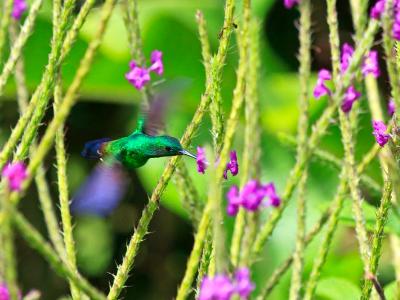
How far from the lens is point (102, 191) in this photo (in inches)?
54.4

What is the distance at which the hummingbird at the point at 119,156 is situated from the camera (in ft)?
4.40

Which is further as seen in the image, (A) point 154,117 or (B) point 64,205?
(A) point 154,117

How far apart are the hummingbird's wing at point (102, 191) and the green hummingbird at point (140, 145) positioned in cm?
4

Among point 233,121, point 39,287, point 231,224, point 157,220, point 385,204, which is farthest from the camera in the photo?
point 157,220

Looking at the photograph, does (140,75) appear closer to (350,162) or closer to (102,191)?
(102,191)

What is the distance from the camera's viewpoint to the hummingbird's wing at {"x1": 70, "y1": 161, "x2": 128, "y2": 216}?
132 cm

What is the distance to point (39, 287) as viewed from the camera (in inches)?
172

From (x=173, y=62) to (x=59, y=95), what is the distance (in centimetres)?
221

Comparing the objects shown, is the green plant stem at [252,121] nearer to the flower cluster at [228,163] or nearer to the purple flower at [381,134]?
the flower cluster at [228,163]

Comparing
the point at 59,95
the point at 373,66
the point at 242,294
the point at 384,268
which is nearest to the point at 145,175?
the point at 384,268

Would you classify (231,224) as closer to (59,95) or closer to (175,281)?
(175,281)

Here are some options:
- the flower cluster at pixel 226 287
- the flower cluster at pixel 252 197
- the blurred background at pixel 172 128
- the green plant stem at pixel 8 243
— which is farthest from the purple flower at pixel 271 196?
the blurred background at pixel 172 128

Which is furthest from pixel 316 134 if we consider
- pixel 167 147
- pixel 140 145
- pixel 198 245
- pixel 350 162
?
pixel 140 145

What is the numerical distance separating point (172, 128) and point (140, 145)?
200 cm
